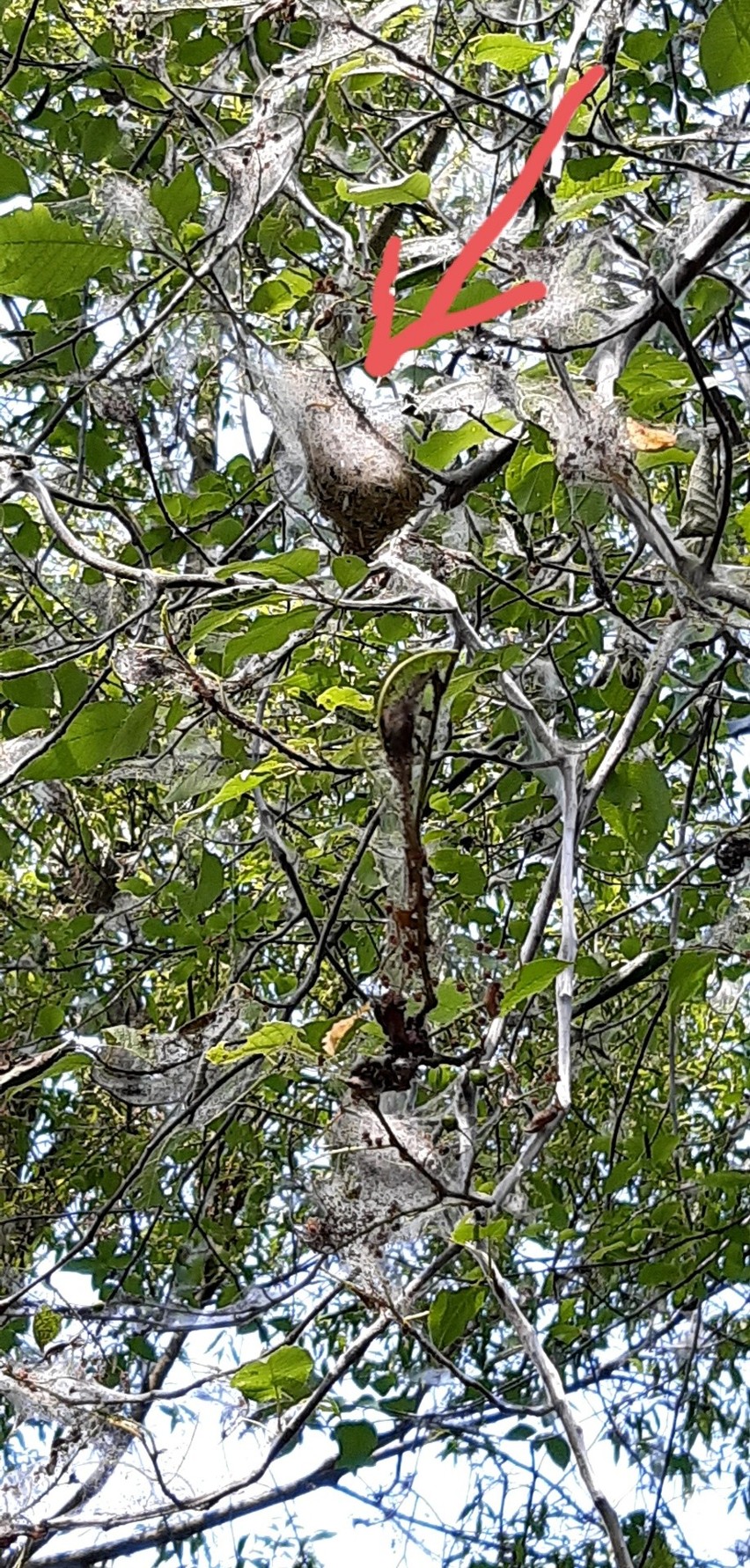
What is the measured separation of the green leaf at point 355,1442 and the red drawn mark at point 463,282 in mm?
1490

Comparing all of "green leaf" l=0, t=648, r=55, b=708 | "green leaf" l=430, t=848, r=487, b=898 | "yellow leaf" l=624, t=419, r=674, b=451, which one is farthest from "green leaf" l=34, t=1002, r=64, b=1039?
"yellow leaf" l=624, t=419, r=674, b=451

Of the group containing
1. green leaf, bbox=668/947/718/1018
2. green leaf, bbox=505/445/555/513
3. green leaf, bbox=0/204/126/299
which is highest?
green leaf, bbox=0/204/126/299

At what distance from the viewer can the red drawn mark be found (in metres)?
1.24

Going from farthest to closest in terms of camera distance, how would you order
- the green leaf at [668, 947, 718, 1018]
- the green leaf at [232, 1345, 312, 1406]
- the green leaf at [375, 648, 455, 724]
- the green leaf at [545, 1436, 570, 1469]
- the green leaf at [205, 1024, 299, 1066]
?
the green leaf at [545, 1436, 570, 1469]
the green leaf at [668, 947, 718, 1018]
the green leaf at [232, 1345, 312, 1406]
the green leaf at [205, 1024, 299, 1066]
the green leaf at [375, 648, 455, 724]

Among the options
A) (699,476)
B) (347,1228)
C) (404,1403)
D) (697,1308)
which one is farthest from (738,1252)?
(699,476)

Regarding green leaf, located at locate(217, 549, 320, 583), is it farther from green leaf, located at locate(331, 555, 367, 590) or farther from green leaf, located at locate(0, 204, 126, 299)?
green leaf, located at locate(0, 204, 126, 299)

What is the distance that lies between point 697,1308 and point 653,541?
1731 millimetres

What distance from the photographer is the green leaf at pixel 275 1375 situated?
1511mm

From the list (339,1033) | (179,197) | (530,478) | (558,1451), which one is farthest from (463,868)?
(558,1451)

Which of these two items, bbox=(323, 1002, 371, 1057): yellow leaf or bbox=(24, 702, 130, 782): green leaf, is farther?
bbox=(24, 702, 130, 782): green leaf

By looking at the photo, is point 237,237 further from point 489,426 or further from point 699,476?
point 699,476

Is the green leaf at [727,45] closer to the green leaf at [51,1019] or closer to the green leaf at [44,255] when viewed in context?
the green leaf at [44,255]

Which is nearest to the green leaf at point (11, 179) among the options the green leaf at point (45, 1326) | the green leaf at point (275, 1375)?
the green leaf at point (275, 1375)

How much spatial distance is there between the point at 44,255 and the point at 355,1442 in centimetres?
165
